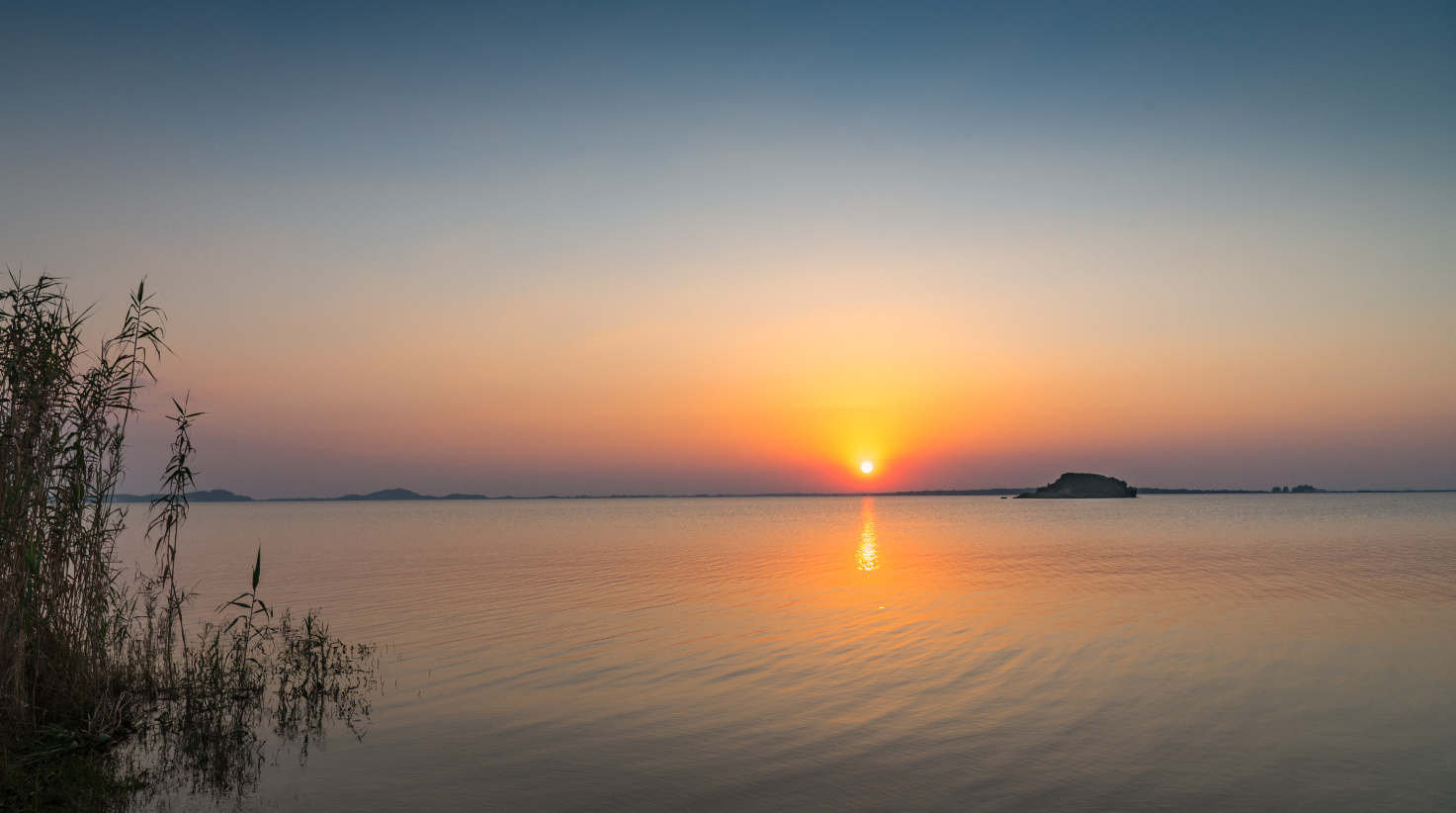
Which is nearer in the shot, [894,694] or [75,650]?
[75,650]

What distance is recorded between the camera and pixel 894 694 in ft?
47.6

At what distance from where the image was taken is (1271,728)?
1224 centimetres

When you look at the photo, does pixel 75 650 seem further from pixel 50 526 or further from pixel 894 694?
pixel 894 694

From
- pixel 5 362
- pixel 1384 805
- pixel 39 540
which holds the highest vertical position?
pixel 5 362

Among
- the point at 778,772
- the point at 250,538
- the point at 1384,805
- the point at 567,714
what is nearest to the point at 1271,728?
the point at 1384,805

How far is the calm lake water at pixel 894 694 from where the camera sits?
1003 cm

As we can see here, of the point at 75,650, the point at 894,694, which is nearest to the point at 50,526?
the point at 75,650

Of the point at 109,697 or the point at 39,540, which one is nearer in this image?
the point at 39,540

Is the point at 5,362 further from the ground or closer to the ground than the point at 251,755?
further from the ground

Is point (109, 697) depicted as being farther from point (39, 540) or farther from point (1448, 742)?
point (1448, 742)

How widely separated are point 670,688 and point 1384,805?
1050 cm

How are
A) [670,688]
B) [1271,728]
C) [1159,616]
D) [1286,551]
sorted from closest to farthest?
1. [1271,728]
2. [670,688]
3. [1159,616]
4. [1286,551]

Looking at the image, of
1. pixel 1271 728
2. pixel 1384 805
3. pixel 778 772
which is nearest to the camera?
pixel 1384 805

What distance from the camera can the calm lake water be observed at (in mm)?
10031
